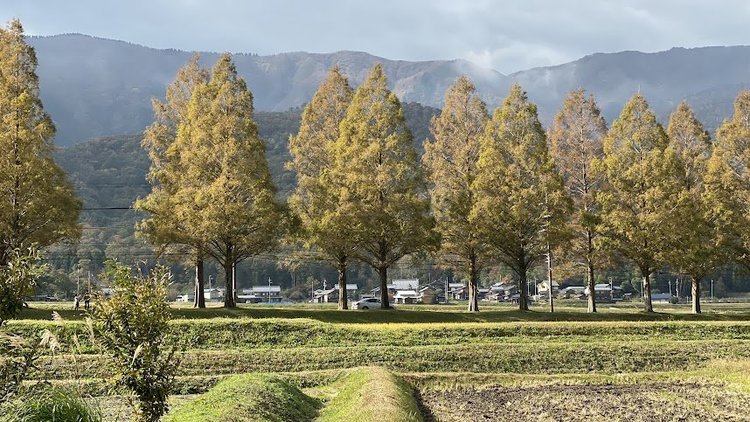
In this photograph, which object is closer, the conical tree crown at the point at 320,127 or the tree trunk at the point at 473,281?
the tree trunk at the point at 473,281

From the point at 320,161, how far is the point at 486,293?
289 feet

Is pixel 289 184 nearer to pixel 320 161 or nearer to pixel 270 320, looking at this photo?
pixel 320 161

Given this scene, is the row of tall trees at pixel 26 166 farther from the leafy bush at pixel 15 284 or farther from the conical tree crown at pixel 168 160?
the leafy bush at pixel 15 284

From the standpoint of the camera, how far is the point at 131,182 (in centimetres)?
11112

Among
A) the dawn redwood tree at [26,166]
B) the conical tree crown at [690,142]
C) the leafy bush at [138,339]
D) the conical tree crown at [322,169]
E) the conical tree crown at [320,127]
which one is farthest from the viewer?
the conical tree crown at [690,142]

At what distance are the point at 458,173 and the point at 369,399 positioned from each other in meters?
28.2

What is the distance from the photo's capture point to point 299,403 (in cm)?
1727

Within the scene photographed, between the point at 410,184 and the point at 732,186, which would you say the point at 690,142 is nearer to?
the point at 732,186

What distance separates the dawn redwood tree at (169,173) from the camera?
3681 centimetres

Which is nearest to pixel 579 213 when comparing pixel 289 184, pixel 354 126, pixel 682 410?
pixel 354 126

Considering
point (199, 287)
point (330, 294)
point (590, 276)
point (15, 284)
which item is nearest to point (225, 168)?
point (199, 287)

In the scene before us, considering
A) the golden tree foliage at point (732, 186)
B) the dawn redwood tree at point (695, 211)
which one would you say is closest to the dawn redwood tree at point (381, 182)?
the dawn redwood tree at point (695, 211)

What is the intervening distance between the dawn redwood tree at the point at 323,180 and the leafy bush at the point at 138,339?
26.0 m

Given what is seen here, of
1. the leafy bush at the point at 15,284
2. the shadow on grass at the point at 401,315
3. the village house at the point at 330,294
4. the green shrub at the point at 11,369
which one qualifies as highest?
the leafy bush at the point at 15,284
